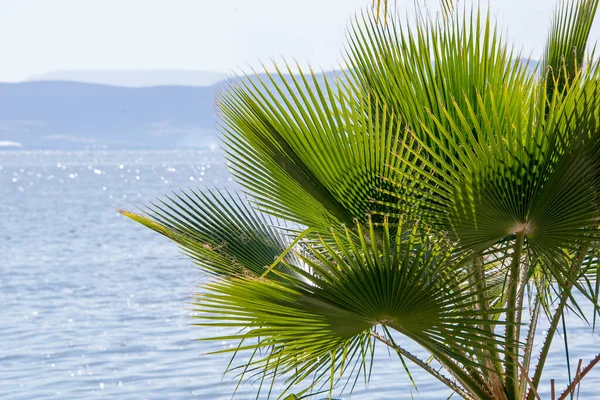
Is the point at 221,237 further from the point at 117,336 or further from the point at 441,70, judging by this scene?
the point at 117,336

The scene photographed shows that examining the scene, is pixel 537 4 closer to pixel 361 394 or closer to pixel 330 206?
pixel 330 206

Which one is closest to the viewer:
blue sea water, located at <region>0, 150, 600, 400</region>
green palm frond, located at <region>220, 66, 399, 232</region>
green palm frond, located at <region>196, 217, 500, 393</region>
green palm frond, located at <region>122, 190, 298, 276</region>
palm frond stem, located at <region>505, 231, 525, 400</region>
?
green palm frond, located at <region>196, 217, 500, 393</region>

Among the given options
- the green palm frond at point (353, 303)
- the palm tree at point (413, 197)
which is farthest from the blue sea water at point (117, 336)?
the palm tree at point (413, 197)

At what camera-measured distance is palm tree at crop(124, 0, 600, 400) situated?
243 cm

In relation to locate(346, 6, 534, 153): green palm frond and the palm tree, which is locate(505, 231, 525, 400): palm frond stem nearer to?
the palm tree

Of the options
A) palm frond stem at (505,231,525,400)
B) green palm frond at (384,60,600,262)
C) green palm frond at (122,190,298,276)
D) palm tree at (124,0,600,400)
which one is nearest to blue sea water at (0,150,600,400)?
green palm frond at (122,190,298,276)

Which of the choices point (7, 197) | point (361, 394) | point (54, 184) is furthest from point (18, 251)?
point (54, 184)

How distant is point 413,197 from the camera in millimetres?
2646

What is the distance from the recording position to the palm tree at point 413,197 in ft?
7.97

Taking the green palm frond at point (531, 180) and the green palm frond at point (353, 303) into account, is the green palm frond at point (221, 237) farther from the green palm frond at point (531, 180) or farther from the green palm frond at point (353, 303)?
the green palm frond at point (531, 180)

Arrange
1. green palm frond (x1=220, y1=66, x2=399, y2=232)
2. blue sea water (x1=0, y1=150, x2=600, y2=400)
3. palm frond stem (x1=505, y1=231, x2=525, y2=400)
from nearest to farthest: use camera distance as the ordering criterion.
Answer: palm frond stem (x1=505, y1=231, x2=525, y2=400) < green palm frond (x1=220, y1=66, x2=399, y2=232) < blue sea water (x1=0, y1=150, x2=600, y2=400)

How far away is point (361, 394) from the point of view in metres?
7.24

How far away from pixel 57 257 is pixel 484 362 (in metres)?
17.2

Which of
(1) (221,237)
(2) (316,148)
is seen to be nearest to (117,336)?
(1) (221,237)
